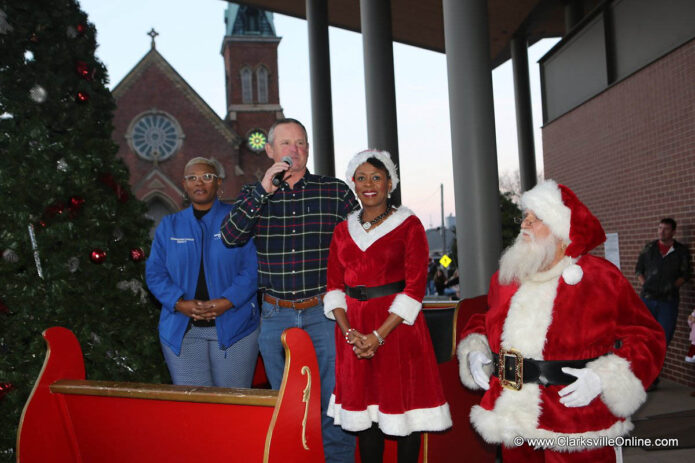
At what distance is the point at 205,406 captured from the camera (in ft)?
8.08

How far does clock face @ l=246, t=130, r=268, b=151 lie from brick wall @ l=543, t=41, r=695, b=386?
29.2 meters

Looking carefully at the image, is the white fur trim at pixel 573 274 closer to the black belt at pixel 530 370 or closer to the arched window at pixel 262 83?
the black belt at pixel 530 370

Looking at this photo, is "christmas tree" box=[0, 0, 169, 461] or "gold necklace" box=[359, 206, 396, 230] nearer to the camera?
"gold necklace" box=[359, 206, 396, 230]

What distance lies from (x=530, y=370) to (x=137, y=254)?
305 centimetres

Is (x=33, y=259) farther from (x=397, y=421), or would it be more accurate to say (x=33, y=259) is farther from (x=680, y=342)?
(x=680, y=342)

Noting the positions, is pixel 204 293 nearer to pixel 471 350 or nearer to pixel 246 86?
pixel 471 350

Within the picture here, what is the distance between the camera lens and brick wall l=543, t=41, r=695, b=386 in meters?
7.21

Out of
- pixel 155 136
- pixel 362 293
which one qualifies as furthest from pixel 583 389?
pixel 155 136

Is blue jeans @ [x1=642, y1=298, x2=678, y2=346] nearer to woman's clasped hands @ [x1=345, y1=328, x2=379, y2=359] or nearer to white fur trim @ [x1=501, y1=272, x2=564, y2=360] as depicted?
white fur trim @ [x1=501, y1=272, x2=564, y2=360]

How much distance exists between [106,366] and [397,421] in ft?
7.65

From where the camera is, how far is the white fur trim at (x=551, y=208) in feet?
8.13

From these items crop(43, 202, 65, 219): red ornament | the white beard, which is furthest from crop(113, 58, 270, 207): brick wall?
the white beard

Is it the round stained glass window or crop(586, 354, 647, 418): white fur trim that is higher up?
the round stained glass window

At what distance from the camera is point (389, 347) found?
282cm
